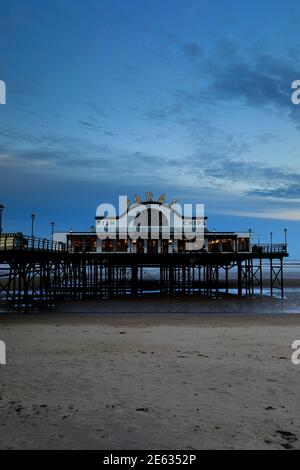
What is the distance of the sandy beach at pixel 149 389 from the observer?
6988 millimetres

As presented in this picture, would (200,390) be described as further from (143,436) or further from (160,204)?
(160,204)

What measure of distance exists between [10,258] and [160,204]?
2422 centimetres

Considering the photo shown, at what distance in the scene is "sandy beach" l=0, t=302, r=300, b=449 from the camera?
699 cm

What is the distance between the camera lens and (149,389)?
9.47 metres

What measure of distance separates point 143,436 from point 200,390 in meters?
2.72

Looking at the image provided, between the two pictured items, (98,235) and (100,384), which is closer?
(100,384)

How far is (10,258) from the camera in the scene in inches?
1047

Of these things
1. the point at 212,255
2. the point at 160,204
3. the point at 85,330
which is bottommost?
the point at 85,330

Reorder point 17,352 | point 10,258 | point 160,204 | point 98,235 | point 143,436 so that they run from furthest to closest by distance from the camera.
Answer: point 160,204 → point 98,235 → point 10,258 → point 17,352 → point 143,436

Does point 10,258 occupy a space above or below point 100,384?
above

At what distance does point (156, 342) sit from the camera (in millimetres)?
14867

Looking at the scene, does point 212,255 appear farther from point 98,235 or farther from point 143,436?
point 143,436

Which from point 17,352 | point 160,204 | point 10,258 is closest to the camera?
point 17,352
